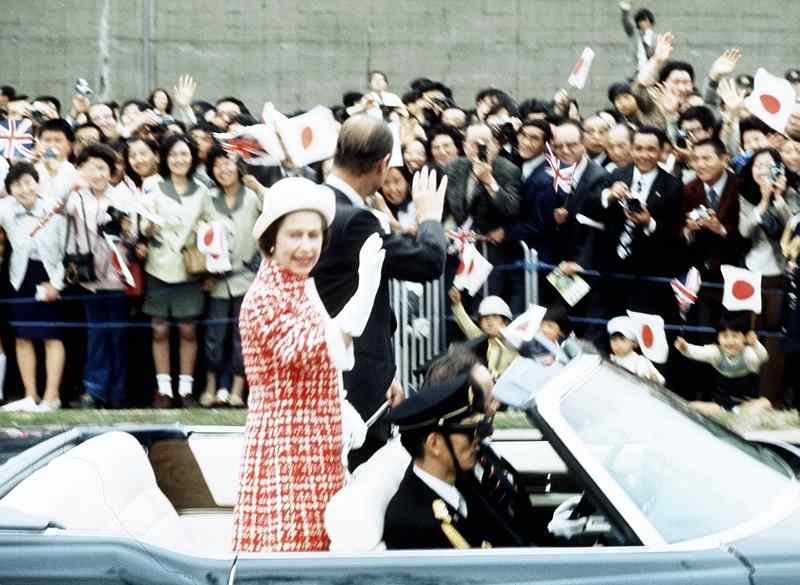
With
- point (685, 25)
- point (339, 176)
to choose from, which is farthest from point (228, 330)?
point (685, 25)

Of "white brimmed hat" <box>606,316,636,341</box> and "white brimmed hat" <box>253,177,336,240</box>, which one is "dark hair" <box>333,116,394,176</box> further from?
"white brimmed hat" <box>606,316,636,341</box>

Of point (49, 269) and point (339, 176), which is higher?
point (339, 176)

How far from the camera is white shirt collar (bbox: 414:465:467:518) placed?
13.2ft

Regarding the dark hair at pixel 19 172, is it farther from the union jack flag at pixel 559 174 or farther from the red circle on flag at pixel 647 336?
the red circle on flag at pixel 647 336

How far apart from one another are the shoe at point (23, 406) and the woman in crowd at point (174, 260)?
2.45 ft

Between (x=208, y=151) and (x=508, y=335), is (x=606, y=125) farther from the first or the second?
(x=508, y=335)

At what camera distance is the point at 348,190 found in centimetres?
523

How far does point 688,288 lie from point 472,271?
1.22 meters

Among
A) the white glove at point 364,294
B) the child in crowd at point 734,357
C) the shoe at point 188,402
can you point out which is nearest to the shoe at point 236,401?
the shoe at point 188,402

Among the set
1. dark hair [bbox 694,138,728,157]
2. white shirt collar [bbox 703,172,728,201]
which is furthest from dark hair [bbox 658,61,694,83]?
white shirt collar [bbox 703,172,728,201]

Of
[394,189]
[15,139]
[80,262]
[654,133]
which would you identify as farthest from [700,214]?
[15,139]

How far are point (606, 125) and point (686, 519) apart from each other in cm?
696

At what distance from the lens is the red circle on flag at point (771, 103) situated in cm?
886

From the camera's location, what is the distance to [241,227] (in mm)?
9828
